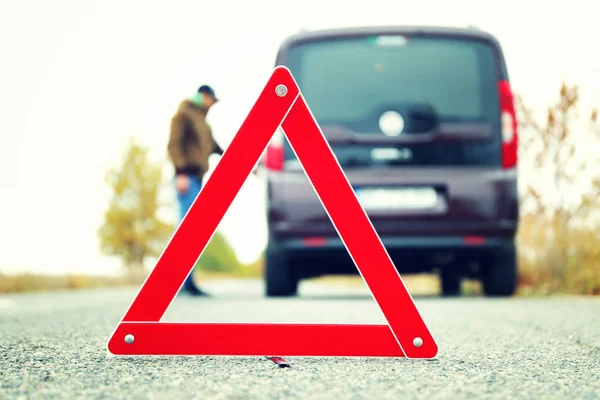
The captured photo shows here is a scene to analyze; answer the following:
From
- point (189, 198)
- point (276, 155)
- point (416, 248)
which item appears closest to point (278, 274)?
point (276, 155)

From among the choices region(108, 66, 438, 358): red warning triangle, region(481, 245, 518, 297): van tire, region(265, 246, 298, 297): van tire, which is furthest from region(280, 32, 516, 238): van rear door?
region(108, 66, 438, 358): red warning triangle

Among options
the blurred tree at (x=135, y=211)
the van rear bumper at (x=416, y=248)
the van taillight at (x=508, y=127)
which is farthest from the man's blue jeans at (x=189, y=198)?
the blurred tree at (x=135, y=211)

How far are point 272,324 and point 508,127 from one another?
399 centimetres

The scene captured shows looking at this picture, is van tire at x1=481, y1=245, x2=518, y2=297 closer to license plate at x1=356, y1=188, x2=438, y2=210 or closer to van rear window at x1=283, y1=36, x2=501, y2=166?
license plate at x1=356, y1=188, x2=438, y2=210

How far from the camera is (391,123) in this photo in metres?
6.25

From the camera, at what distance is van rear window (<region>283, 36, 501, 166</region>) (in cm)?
620

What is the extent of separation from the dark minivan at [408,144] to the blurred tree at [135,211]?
98.4 feet

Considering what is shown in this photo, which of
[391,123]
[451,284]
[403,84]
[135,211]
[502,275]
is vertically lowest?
[135,211]

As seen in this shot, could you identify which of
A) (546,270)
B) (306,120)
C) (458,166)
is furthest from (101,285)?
(306,120)

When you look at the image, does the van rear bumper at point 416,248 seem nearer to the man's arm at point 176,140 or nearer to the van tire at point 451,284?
the man's arm at point 176,140

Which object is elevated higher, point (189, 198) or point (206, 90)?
point (206, 90)

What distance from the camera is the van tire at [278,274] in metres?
6.54

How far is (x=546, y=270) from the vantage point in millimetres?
8078

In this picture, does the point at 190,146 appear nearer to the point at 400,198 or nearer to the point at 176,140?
the point at 176,140
